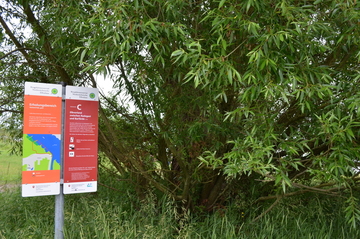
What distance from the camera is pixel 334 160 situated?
2.96 metres

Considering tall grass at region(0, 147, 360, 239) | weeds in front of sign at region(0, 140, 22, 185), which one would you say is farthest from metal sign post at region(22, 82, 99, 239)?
weeds in front of sign at region(0, 140, 22, 185)

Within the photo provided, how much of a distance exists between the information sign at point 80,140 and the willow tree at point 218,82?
46 cm

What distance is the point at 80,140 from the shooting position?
11.9ft

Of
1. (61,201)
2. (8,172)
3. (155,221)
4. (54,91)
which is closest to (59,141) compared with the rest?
(54,91)

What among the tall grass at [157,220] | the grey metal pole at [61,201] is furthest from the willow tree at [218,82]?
the grey metal pole at [61,201]

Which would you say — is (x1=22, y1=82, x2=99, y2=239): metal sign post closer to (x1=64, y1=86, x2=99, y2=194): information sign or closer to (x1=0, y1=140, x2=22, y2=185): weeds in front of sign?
(x1=64, y1=86, x2=99, y2=194): information sign

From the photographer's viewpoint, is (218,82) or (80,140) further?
(80,140)

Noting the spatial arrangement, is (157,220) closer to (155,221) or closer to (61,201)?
(155,221)

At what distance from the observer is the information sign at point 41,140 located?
3383 millimetres

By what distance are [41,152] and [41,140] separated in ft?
0.37

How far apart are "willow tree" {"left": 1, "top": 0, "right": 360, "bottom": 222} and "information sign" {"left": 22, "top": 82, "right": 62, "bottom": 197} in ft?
1.74

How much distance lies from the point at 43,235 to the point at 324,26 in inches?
130

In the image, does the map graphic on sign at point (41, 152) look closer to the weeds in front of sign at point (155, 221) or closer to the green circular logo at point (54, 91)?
the green circular logo at point (54, 91)

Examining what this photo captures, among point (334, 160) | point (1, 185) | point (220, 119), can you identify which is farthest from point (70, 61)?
point (1, 185)
